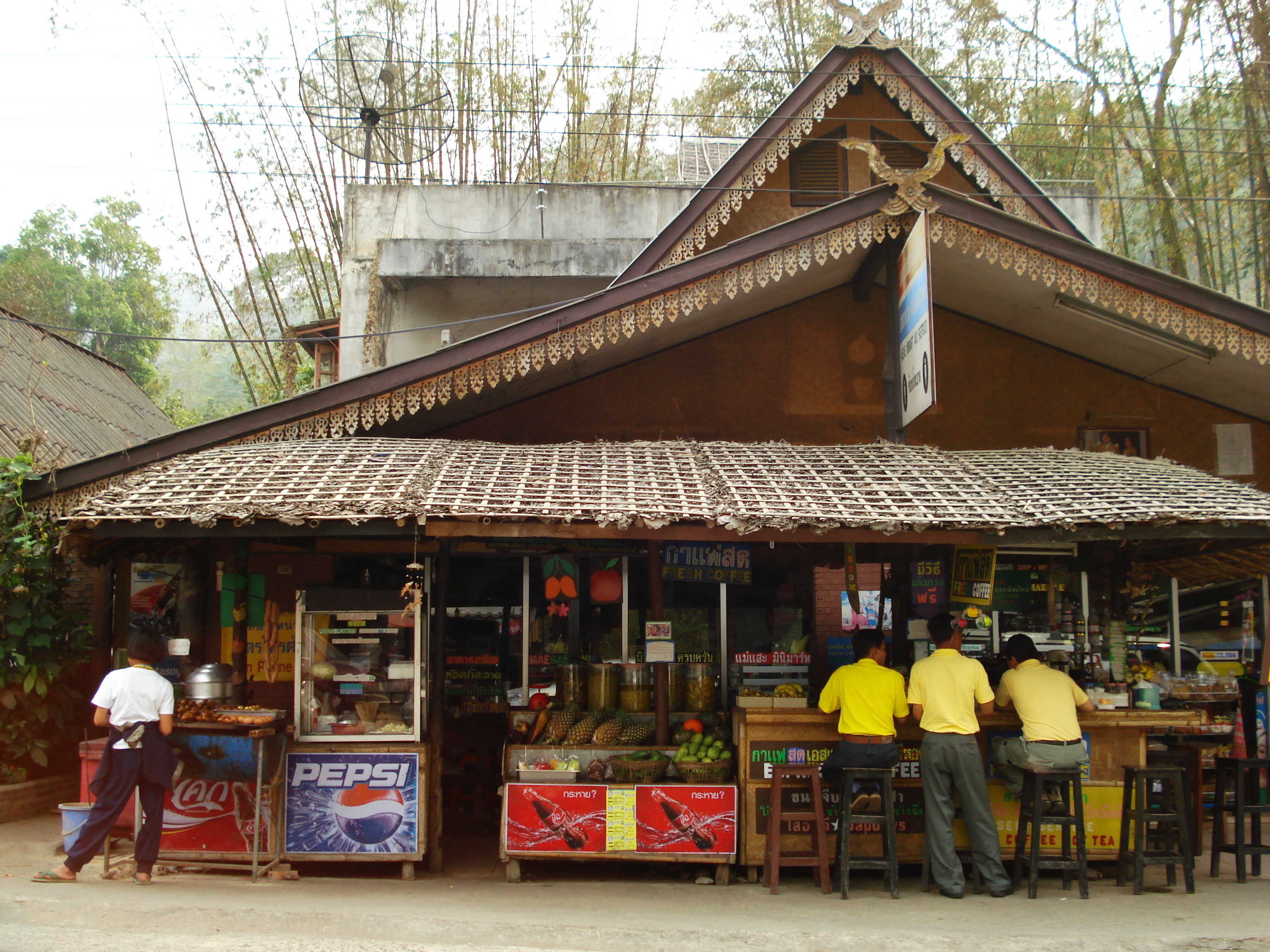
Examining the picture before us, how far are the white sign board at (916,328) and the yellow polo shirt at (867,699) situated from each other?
2016 millimetres

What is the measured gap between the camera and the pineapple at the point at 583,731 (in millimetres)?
7461

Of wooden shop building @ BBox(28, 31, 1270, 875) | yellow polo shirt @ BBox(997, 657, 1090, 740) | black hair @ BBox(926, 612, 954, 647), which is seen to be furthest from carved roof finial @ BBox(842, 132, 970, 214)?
yellow polo shirt @ BBox(997, 657, 1090, 740)

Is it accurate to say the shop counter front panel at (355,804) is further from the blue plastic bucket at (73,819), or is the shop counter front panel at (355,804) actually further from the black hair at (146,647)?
the blue plastic bucket at (73,819)

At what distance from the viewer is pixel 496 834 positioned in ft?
28.5

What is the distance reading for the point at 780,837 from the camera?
22.8ft

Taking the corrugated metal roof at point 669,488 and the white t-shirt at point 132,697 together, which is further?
the white t-shirt at point 132,697

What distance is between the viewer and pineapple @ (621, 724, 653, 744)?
7.49 m

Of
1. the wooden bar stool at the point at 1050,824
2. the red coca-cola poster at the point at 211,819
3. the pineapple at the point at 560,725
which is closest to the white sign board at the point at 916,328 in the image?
the wooden bar stool at the point at 1050,824

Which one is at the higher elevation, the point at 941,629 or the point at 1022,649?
the point at 941,629

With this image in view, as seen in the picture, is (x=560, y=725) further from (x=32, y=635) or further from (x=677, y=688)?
(x=32, y=635)

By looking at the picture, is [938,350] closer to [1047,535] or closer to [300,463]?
[1047,535]

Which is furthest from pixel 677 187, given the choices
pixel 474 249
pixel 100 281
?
pixel 100 281

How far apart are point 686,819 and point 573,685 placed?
5.55 ft

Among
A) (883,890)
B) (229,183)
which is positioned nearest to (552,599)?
(883,890)
